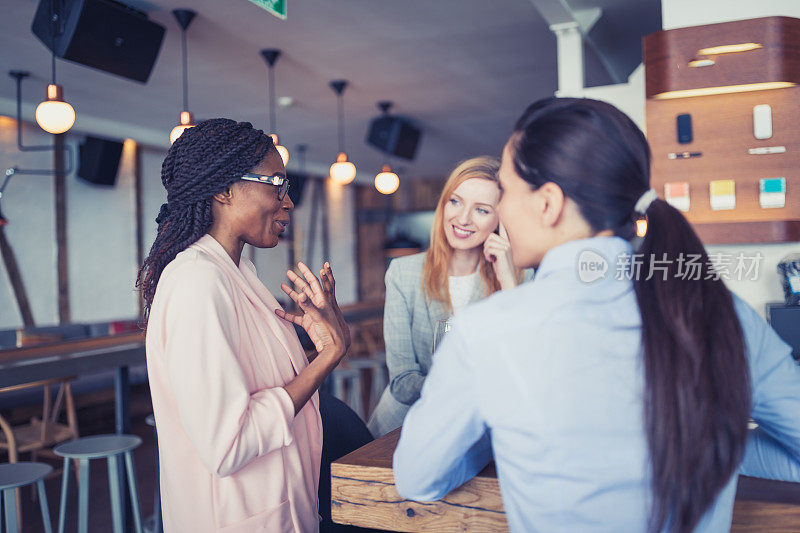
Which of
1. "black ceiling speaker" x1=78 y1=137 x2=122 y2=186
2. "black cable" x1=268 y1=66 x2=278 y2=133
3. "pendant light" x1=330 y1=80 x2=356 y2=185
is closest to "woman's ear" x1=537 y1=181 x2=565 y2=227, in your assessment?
"black cable" x1=268 y1=66 x2=278 y2=133

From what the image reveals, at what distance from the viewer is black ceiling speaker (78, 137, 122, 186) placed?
22.2 ft

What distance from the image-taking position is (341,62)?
5098 millimetres

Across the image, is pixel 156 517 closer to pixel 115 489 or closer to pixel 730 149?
pixel 115 489

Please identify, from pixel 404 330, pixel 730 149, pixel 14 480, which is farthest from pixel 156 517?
pixel 730 149

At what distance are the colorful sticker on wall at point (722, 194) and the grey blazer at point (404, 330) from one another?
1302 millimetres

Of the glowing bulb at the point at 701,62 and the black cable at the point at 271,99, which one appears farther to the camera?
the black cable at the point at 271,99

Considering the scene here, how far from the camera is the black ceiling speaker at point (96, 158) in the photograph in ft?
22.2

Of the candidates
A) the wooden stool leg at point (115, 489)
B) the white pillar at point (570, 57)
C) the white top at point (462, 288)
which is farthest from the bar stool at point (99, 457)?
the white pillar at point (570, 57)

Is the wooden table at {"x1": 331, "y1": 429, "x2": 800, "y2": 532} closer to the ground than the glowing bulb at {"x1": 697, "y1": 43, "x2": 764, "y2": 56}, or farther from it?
closer to the ground

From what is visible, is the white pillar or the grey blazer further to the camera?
the white pillar

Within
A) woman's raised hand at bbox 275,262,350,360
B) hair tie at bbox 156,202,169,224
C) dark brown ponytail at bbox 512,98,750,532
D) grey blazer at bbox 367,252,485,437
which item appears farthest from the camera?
grey blazer at bbox 367,252,485,437

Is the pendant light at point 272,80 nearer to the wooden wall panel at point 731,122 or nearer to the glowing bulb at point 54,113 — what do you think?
the glowing bulb at point 54,113

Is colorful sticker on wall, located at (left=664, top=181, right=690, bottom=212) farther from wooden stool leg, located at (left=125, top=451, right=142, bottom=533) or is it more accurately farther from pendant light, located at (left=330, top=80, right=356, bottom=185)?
pendant light, located at (left=330, top=80, right=356, bottom=185)

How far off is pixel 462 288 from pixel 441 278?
82mm
